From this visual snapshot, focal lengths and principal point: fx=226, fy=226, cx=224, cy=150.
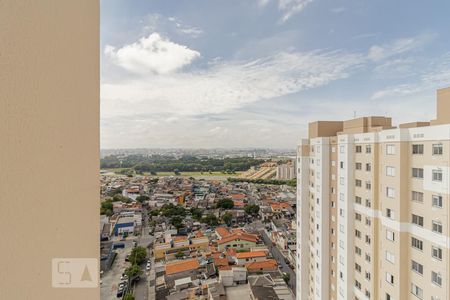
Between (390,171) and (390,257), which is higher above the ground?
(390,171)

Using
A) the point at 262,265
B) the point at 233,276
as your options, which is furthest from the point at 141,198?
the point at 262,265

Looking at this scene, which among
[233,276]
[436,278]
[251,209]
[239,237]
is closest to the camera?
[436,278]

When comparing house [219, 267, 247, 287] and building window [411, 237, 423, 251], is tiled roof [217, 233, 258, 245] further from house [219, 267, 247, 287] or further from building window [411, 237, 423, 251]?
building window [411, 237, 423, 251]

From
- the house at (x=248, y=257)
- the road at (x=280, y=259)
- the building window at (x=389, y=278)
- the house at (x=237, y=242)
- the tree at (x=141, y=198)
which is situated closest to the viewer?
the building window at (x=389, y=278)

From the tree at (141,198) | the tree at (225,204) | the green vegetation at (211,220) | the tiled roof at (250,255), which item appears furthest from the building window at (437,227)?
the tree at (141,198)

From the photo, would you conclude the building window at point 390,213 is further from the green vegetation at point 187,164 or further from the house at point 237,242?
the green vegetation at point 187,164

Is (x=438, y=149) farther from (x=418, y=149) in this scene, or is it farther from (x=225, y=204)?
(x=225, y=204)

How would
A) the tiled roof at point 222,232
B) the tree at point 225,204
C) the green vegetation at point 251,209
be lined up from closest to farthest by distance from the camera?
the tiled roof at point 222,232
the green vegetation at point 251,209
the tree at point 225,204
